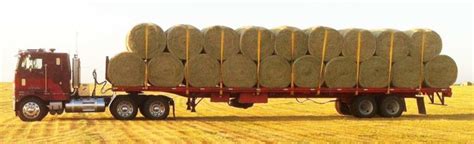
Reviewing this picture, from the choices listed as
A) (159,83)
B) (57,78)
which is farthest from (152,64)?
(57,78)

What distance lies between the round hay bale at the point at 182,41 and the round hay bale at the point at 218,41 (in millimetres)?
249

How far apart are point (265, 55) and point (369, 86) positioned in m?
3.61

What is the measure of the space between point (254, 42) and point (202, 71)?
1864mm

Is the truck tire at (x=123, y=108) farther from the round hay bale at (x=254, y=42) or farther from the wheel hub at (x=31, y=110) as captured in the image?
the round hay bale at (x=254, y=42)

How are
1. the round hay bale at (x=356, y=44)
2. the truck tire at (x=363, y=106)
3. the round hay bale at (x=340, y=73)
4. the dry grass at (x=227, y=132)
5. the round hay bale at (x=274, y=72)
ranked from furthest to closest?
the truck tire at (x=363, y=106) < the round hay bale at (x=356, y=44) < the round hay bale at (x=340, y=73) < the round hay bale at (x=274, y=72) < the dry grass at (x=227, y=132)

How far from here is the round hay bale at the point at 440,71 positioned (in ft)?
76.7

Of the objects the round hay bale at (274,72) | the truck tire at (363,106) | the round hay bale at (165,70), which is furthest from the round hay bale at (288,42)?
the round hay bale at (165,70)

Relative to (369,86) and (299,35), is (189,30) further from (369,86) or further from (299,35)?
(369,86)

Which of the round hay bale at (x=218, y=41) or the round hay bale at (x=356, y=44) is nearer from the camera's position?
the round hay bale at (x=218, y=41)

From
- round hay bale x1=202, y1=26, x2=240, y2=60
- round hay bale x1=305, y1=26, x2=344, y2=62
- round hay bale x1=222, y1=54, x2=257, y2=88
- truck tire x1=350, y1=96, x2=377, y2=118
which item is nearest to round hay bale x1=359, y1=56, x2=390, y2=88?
truck tire x1=350, y1=96, x2=377, y2=118

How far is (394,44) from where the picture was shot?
23.0 meters

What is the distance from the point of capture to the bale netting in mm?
23219

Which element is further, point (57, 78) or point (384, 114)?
point (384, 114)

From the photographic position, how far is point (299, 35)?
22.4 m
